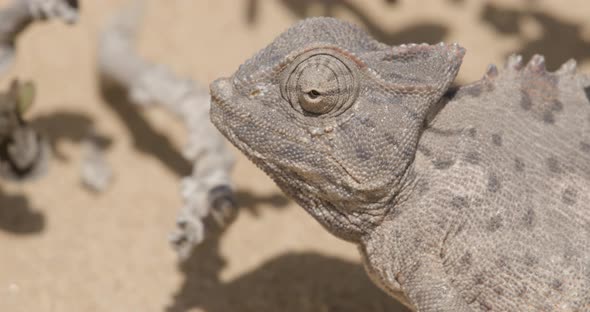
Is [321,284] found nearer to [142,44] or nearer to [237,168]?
[237,168]

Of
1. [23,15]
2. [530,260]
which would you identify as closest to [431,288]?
[530,260]

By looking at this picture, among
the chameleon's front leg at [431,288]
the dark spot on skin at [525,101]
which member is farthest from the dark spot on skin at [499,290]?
the dark spot on skin at [525,101]

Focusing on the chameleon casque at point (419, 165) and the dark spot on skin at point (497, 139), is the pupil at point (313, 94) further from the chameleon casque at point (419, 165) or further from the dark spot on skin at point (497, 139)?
the dark spot on skin at point (497, 139)

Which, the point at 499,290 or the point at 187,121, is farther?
the point at 187,121

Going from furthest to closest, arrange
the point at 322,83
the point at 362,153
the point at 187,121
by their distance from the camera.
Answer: the point at 187,121 < the point at 362,153 < the point at 322,83

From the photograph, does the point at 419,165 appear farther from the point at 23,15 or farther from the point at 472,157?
the point at 23,15

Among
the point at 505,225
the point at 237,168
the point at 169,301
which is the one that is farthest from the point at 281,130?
the point at 237,168

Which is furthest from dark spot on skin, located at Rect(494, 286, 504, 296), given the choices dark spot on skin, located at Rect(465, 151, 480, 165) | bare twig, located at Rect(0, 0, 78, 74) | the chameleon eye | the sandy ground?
bare twig, located at Rect(0, 0, 78, 74)
